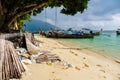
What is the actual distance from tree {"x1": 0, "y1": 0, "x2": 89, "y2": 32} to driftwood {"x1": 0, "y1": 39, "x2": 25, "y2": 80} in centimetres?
1034

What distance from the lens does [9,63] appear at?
310 inches

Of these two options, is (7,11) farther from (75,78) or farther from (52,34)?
(52,34)

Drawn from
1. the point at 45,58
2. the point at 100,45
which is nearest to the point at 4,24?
the point at 45,58

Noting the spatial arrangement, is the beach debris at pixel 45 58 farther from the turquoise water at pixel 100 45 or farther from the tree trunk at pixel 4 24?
the turquoise water at pixel 100 45

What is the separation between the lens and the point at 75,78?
30.6ft

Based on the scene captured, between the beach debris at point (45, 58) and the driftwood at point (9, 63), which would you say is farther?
the beach debris at point (45, 58)

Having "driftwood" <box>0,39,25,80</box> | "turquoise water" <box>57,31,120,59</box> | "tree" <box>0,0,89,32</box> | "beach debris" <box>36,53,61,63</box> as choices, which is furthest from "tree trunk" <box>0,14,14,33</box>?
"driftwood" <box>0,39,25,80</box>

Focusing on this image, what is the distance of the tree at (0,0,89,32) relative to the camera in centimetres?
1875

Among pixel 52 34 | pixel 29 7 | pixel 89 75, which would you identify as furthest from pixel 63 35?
pixel 89 75

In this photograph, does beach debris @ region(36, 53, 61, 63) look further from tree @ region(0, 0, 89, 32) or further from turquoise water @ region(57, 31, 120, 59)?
turquoise water @ region(57, 31, 120, 59)

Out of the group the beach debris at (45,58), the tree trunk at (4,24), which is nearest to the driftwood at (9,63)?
the beach debris at (45,58)

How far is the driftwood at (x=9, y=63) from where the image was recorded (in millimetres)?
7671

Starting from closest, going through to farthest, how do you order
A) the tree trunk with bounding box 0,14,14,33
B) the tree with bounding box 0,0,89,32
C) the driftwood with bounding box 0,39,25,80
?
1. the driftwood with bounding box 0,39,25,80
2. the tree trunk with bounding box 0,14,14,33
3. the tree with bounding box 0,0,89,32

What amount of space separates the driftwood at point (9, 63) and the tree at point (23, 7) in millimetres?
10344
